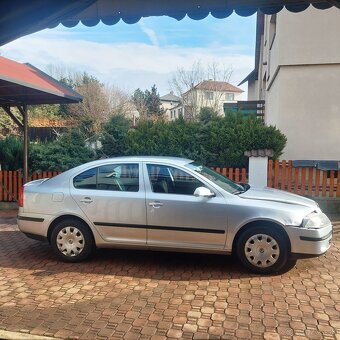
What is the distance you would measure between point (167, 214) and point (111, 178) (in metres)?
1.02

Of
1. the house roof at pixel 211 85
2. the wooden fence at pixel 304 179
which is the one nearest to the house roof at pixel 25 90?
the wooden fence at pixel 304 179

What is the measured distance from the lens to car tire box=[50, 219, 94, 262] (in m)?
5.32

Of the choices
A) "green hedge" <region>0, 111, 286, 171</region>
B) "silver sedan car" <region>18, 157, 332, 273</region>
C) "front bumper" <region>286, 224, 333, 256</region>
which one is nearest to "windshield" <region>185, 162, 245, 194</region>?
"silver sedan car" <region>18, 157, 332, 273</region>

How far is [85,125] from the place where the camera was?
14414 mm

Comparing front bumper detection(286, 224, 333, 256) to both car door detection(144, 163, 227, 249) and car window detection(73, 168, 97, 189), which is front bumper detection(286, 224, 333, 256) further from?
car window detection(73, 168, 97, 189)

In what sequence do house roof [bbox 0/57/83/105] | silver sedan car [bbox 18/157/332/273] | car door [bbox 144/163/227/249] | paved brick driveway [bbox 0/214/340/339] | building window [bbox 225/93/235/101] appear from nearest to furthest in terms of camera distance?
paved brick driveway [bbox 0/214/340/339], silver sedan car [bbox 18/157/332/273], car door [bbox 144/163/227/249], house roof [bbox 0/57/83/105], building window [bbox 225/93/235/101]

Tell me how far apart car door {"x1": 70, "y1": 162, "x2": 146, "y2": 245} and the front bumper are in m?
1.96

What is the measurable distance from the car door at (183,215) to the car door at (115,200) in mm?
151

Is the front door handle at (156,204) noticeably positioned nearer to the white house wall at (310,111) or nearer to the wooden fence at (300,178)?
the wooden fence at (300,178)

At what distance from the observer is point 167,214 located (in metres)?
5.05

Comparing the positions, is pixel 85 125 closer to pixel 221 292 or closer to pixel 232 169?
pixel 232 169

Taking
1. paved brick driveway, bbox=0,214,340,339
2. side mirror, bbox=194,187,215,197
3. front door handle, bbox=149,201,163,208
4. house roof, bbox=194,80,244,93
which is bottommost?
paved brick driveway, bbox=0,214,340,339

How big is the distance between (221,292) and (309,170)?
5.29 m

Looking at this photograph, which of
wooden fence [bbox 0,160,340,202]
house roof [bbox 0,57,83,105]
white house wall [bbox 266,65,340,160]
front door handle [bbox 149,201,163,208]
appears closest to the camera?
front door handle [bbox 149,201,163,208]
